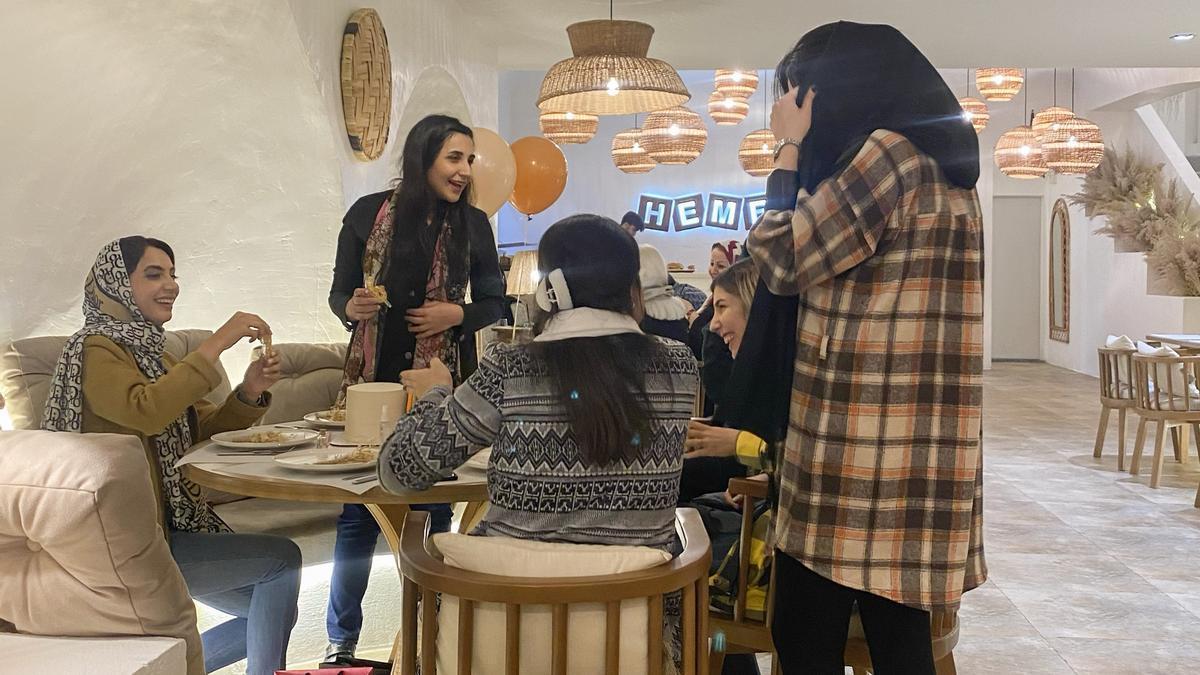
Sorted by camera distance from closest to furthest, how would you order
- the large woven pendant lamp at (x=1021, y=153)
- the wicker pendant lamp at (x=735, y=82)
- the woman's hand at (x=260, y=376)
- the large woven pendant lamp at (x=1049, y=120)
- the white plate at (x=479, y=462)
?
1. the white plate at (x=479, y=462)
2. the woman's hand at (x=260, y=376)
3. the wicker pendant lamp at (x=735, y=82)
4. the large woven pendant lamp at (x=1049, y=120)
5. the large woven pendant lamp at (x=1021, y=153)

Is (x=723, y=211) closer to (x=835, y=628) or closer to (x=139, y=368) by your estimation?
(x=139, y=368)

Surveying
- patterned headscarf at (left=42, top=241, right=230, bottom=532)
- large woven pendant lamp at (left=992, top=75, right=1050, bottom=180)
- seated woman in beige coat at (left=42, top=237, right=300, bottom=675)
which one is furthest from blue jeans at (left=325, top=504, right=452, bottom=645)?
large woven pendant lamp at (left=992, top=75, right=1050, bottom=180)

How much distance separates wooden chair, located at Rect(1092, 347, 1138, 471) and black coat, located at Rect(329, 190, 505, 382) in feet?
16.7

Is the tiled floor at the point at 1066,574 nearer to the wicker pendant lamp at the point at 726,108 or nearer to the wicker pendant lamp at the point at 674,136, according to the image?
the wicker pendant lamp at the point at 726,108

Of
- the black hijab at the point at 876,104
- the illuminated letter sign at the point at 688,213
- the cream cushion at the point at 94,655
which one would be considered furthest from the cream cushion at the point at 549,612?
the illuminated letter sign at the point at 688,213

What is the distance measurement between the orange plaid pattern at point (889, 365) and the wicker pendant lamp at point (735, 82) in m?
7.43

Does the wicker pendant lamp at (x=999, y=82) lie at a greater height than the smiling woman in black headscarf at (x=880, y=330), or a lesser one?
greater

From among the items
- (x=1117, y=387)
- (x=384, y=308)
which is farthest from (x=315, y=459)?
(x=1117, y=387)

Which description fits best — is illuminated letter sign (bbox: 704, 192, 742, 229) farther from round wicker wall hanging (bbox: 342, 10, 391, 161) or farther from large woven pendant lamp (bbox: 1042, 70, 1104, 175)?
round wicker wall hanging (bbox: 342, 10, 391, 161)

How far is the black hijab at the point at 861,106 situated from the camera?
170cm

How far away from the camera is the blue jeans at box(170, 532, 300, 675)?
96.6 inches

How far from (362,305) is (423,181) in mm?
422

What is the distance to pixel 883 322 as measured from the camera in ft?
5.61

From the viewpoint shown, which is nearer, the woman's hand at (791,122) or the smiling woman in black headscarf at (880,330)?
the smiling woman in black headscarf at (880,330)
